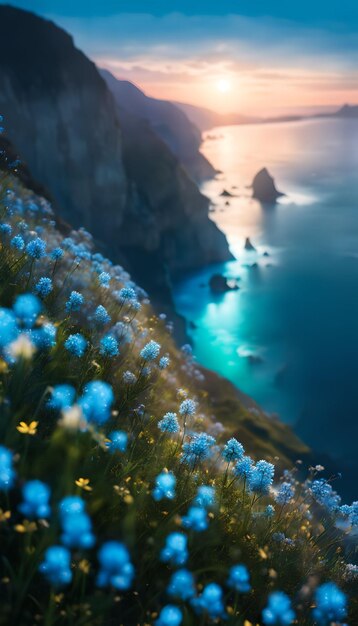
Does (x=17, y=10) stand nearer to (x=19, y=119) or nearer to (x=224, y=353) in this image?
(x=19, y=119)

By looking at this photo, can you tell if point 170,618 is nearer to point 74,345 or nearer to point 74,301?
point 74,345

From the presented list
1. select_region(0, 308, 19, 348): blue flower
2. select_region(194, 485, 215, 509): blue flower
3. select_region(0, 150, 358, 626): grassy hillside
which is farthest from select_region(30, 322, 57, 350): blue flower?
select_region(194, 485, 215, 509): blue flower

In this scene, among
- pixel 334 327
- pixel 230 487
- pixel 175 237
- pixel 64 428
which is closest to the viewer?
pixel 64 428

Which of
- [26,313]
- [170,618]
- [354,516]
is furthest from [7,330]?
[354,516]

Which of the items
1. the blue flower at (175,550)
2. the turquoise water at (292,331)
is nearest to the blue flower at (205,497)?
the blue flower at (175,550)

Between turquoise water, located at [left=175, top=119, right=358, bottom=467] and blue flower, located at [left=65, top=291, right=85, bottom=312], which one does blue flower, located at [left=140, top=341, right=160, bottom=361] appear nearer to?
blue flower, located at [left=65, top=291, right=85, bottom=312]

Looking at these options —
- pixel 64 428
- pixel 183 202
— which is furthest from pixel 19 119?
pixel 64 428
